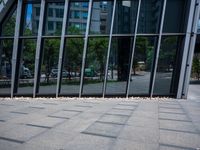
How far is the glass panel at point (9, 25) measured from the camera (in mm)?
12764

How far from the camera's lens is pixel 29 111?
27.0ft

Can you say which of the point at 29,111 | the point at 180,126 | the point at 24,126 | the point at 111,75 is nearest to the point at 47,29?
the point at 111,75

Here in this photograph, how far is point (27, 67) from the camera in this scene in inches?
497

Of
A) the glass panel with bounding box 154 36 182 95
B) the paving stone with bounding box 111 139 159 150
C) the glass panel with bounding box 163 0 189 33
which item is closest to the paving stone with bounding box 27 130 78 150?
the paving stone with bounding box 111 139 159 150

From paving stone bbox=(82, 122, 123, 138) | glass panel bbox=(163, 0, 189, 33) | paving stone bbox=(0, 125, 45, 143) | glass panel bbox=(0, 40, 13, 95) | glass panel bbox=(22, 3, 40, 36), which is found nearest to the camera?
paving stone bbox=(0, 125, 45, 143)

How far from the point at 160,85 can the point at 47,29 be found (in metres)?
6.04

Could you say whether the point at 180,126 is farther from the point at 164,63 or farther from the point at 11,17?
the point at 11,17

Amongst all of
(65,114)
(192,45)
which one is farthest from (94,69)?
(65,114)

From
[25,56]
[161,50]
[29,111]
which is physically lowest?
[29,111]

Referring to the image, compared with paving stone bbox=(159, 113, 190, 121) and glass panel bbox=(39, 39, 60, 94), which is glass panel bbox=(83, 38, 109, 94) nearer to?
glass panel bbox=(39, 39, 60, 94)

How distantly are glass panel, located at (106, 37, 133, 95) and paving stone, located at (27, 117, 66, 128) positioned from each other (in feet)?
17.4

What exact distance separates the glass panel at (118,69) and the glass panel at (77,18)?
1734mm

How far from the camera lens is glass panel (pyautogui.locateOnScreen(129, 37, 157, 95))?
38.6 ft

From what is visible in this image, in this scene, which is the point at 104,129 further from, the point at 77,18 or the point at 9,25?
the point at 9,25
